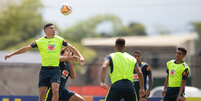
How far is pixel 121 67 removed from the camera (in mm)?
5500

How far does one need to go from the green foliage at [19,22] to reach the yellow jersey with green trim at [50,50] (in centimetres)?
3331

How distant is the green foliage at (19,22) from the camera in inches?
1507

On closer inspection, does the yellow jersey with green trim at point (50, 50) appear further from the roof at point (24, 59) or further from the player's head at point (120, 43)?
the roof at point (24, 59)

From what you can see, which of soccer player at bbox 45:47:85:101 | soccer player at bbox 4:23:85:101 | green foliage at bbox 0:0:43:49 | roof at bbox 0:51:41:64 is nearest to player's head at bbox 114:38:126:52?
soccer player at bbox 4:23:85:101

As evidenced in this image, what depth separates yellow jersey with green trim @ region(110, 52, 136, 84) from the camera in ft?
17.9

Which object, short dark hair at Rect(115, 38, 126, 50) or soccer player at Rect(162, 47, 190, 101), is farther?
soccer player at Rect(162, 47, 190, 101)

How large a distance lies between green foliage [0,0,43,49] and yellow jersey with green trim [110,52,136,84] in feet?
115

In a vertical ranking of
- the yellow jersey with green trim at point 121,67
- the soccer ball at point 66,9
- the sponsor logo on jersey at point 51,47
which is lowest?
the yellow jersey with green trim at point 121,67

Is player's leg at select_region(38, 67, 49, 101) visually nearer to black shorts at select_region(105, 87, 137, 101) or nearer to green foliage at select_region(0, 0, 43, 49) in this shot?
black shorts at select_region(105, 87, 137, 101)

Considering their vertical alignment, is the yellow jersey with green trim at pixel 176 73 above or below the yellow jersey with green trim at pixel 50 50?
below

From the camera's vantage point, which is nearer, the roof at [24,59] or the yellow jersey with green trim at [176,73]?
the yellow jersey with green trim at [176,73]

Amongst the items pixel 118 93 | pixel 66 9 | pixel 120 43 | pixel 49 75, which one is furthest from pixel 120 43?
pixel 66 9

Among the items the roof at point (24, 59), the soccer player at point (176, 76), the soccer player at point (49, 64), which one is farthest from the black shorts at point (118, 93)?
the roof at point (24, 59)

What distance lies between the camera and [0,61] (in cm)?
1458
